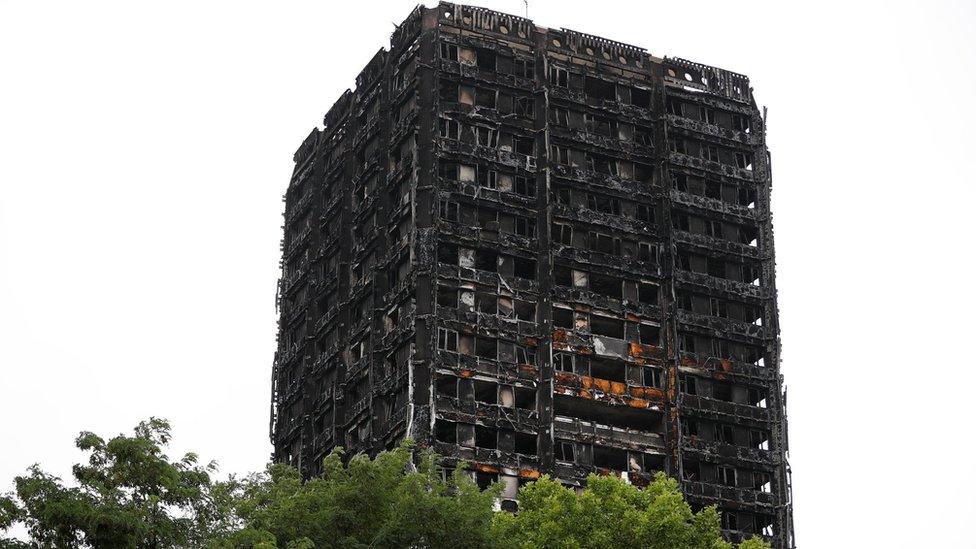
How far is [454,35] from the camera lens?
130250 mm

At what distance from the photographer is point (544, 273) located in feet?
413

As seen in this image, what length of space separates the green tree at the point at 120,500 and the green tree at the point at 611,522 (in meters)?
22.0

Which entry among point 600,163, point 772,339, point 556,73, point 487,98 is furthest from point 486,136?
point 772,339

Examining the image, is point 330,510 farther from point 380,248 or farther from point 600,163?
point 600,163

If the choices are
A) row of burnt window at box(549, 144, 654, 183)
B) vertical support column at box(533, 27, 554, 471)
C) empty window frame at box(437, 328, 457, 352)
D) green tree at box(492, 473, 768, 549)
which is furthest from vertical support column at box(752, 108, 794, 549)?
green tree at box(492, 473, 768, 549)

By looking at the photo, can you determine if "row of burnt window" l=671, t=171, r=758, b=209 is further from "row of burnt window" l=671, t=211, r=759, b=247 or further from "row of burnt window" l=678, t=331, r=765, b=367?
"row of burnt window" l=678, t=331, r=765, b=367

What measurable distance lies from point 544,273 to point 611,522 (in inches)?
1386

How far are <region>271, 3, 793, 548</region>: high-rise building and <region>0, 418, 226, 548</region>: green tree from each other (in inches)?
1786

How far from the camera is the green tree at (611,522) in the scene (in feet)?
300

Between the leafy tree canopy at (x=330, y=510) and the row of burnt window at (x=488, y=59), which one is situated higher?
the row of burnt window at (x=488, y=59)

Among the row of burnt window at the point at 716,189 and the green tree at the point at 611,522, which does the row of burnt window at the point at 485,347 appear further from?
the green tree at the point at 611,522

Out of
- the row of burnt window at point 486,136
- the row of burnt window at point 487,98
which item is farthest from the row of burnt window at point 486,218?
the row of burnt window at point 487,98

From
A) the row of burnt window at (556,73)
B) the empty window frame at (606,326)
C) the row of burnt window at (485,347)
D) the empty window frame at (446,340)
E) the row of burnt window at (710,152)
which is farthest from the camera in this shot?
the row of burnt window at (710,152)

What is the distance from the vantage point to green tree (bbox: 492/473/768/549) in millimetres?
91562
